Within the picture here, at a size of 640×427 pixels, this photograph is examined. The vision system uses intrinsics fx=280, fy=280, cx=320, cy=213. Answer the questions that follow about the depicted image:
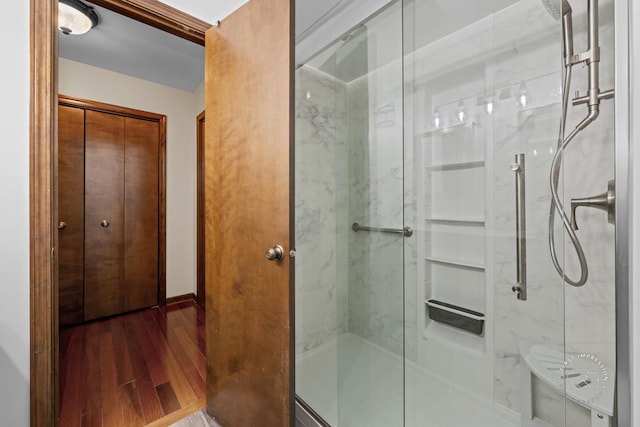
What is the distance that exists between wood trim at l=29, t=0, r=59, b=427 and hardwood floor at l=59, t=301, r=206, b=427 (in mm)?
491

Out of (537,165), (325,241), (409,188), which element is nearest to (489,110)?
(537,165)

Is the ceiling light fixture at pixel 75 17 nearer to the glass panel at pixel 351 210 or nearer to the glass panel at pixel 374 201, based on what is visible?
the glass panel at pixel 351 210

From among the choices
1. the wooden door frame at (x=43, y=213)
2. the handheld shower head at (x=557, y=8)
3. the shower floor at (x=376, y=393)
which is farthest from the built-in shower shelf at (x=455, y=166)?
the wooden door frame at (x=43, y=213)

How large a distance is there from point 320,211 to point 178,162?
205 centimetres

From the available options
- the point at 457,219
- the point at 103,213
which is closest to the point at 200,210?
the point at 103,213

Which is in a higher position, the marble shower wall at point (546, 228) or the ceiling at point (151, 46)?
the ceiling at point (151, 46)

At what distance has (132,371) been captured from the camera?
6.12 feet

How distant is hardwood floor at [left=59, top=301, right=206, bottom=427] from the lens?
1.49m

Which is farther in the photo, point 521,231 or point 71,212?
point 71,212

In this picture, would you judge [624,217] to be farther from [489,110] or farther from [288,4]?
[288,4]

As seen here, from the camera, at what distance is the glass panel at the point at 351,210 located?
1.74 metres

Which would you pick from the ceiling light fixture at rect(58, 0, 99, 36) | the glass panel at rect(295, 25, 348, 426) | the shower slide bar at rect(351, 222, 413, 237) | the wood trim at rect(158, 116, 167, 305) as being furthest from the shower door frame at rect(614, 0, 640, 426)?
the wood trim at rect(158, 116, 167, 305)

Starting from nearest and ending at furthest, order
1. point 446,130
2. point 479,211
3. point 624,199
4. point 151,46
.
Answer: point 624,199
point 479,211
point 446,130
point 151,46

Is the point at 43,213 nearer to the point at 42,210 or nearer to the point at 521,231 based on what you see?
the point at 42,210
